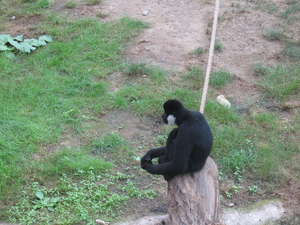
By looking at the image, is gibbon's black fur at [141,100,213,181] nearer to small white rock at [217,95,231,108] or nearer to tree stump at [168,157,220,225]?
tree stump at [168,157,220,225]

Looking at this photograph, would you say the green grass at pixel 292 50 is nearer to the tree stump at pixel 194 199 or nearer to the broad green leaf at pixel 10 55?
the tree stump at pixel 194 199

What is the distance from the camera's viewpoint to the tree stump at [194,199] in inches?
147

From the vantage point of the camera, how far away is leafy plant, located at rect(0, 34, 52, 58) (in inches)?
290

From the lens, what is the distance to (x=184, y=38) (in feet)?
26.3

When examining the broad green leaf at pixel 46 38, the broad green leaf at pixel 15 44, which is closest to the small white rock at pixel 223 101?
the broad green leaf at pixel 46 38

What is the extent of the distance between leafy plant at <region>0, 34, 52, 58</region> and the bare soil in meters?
0.42

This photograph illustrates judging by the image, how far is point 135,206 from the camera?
466 cm

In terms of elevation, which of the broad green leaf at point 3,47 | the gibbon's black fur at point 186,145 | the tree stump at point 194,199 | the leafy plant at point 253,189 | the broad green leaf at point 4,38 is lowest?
the leafy plant at point 253,189

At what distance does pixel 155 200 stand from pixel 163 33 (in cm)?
430

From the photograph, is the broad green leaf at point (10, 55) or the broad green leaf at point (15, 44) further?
the broad green leaf at point (15, 44)

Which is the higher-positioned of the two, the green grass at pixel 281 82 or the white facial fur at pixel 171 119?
the white facial fur at pixel 171 119

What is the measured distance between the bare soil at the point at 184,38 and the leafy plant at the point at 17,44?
0.42 metres

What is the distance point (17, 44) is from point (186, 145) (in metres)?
4.92

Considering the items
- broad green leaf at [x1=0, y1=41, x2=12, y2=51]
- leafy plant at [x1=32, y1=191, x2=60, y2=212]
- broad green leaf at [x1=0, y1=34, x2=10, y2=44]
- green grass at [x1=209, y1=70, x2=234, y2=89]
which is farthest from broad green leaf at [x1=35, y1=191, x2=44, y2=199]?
broad green leaf at [x1=0, y1=34, x2=10, y2=44]
